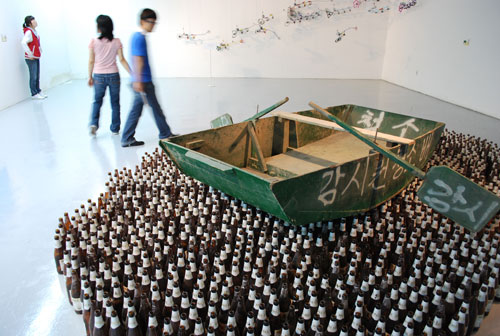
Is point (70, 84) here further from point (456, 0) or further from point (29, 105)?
point (456, 0)

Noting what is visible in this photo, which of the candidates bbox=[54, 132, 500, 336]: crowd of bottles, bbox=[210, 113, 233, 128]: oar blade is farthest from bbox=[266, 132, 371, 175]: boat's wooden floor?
bbox=[54, 132, 500, 336]: crowd of bottles

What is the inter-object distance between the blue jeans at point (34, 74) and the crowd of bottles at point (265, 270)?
6030mm

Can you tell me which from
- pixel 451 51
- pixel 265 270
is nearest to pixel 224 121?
pixel 265 270

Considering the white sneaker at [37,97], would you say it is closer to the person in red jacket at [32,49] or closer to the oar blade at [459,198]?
the person in red jacket at [32,49]

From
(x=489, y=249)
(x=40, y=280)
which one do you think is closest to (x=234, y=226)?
(x=40, y=280)

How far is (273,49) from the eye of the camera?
1016 cm

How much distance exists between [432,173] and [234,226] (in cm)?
122

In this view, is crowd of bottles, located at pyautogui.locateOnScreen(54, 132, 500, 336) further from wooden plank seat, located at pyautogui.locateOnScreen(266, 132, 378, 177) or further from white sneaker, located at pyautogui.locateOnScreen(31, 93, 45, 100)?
white sneaker, located at pyautogui.locateOnScreen(31, 93, 45, 100)

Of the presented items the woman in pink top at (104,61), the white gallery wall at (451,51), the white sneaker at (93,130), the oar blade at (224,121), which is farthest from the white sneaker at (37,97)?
the white gallery wall at (451,51)

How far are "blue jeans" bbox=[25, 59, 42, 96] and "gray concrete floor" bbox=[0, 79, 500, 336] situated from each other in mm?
357

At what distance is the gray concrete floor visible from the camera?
2.13 metres

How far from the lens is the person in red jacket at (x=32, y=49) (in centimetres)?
711

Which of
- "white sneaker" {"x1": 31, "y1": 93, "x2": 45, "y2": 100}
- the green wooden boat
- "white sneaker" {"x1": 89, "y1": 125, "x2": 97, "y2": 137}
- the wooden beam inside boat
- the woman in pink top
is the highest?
the woman in pink top

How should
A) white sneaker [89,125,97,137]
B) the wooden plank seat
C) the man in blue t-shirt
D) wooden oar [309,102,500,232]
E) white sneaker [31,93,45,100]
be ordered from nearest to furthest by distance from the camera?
wooden oar [309,102,500,232], the wooden plank seat, the man in blue t-shirt, white sneaker [89,125,97,137], white sneaker [31,93,45,100]
